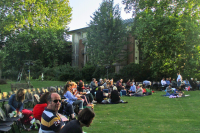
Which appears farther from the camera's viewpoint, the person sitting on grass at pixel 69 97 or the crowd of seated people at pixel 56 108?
the person sitting on grass at pixel 69 97

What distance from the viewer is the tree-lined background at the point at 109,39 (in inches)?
946

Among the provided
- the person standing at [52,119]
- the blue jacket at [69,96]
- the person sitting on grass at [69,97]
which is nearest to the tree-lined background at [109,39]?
the person sitting on grass at [69,97]

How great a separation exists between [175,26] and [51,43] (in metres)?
18.9

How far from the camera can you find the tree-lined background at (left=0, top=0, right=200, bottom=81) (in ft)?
78.8

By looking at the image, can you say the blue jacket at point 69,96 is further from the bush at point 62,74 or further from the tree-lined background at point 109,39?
the bush at point 62,74

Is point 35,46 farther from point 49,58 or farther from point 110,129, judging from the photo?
point 110,129

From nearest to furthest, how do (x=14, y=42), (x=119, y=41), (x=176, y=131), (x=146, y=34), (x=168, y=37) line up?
(x=176, y=131) → (x=168, y=37) → (x=146, y=34) → (x=119, y=41) → (x=14, y=42)

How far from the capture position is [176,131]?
6.21 m

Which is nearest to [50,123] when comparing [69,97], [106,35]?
[69,97]

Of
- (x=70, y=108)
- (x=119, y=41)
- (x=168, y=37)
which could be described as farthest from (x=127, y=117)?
(x=119, y=41)

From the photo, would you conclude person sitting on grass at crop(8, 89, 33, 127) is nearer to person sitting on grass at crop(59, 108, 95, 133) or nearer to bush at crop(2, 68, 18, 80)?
person sitting on grass at crop(59, 108, 95, 133)

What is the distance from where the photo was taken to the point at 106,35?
→ 2950cm

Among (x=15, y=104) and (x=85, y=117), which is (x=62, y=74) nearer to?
(x=15, y=104)

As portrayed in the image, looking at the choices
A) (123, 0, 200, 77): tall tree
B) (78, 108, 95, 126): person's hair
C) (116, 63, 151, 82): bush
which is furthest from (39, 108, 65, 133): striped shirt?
(116, 63, 151, 82): bush
